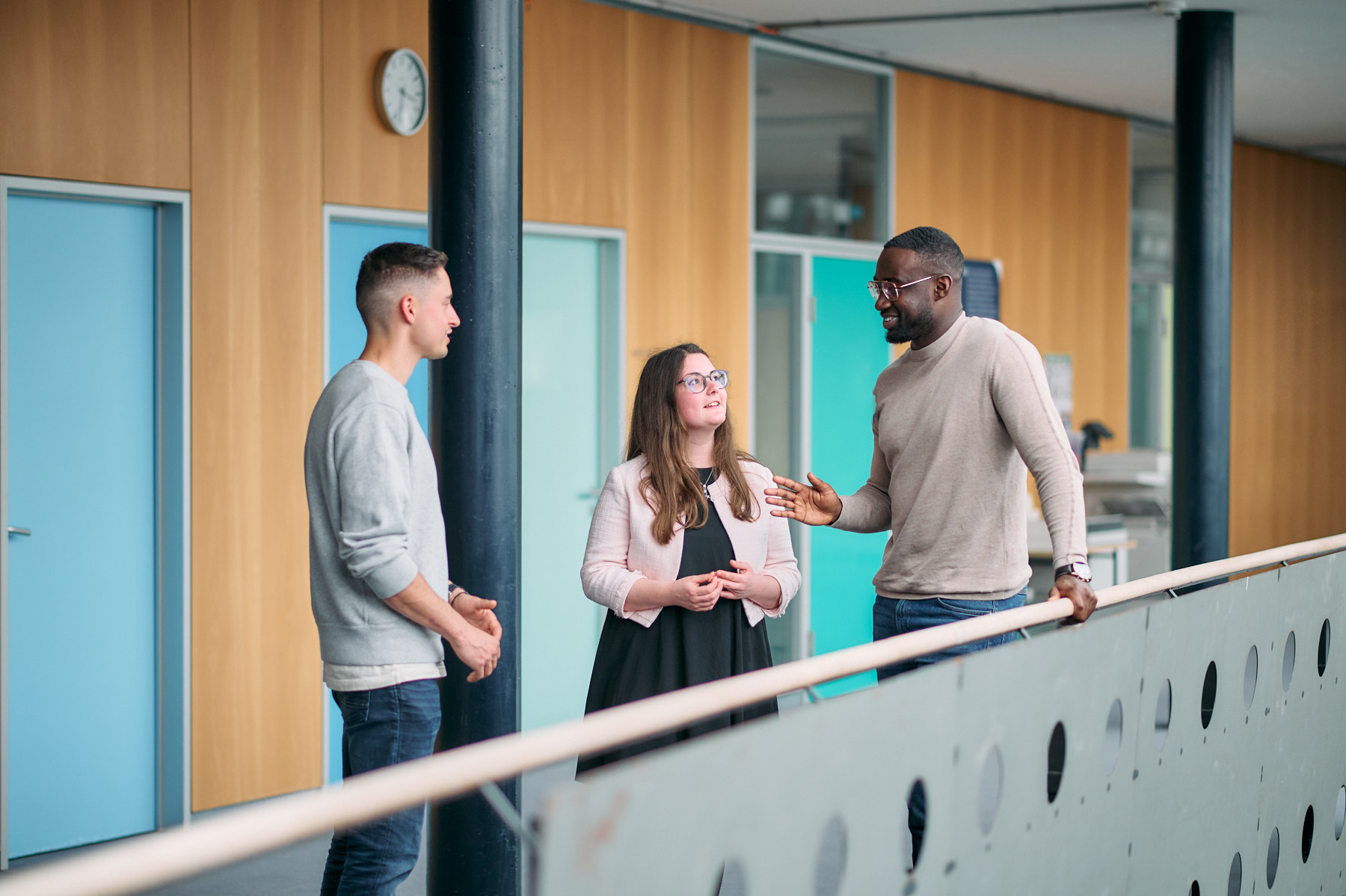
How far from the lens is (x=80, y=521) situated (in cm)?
405

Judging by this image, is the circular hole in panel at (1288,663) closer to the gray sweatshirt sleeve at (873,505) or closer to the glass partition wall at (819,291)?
the gray sweatshirt sleeve at (873,505)

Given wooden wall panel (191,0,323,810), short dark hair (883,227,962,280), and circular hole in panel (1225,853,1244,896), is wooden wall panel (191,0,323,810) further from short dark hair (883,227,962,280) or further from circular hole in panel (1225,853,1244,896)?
circular hole in panel (1225,853,1244,896)

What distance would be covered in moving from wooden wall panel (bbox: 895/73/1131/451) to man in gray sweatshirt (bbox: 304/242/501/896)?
450cm

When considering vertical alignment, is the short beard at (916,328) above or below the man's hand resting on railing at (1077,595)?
above

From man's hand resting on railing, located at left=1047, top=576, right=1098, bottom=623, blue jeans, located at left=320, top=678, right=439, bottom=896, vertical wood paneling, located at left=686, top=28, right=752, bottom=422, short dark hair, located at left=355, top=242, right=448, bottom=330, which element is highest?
vertical wood paneling, located at left=686, top=28, right=752, bottom=422

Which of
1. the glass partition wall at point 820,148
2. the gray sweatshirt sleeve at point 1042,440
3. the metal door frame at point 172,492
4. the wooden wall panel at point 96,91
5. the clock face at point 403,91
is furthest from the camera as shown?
the glass partition wall at point 820,148

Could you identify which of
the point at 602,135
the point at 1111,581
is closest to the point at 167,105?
the point at 602,135

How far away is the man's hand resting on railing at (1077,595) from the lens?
235 centimetres

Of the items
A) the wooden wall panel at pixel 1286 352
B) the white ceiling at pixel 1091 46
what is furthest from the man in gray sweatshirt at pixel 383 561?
the wooden wall panel at pixel 1286 352

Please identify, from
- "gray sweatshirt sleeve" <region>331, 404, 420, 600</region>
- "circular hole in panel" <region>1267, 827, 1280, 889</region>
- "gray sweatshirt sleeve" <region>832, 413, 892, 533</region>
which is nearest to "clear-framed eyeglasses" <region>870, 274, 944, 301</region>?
"gray sweatshirt sleeve" <region>832, 413, 892, 533</region>

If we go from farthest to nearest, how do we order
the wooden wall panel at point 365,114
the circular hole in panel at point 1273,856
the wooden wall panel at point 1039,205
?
the wooden wall panel at point 1039,205 → the wooden wall panel at point 365,114 → the circular hole in panel at point 1273,856

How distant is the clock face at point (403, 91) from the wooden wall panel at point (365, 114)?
0.10 feet

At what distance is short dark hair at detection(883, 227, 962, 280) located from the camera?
280 cm

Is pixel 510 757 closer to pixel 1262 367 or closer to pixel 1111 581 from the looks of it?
pixel 1111 581
